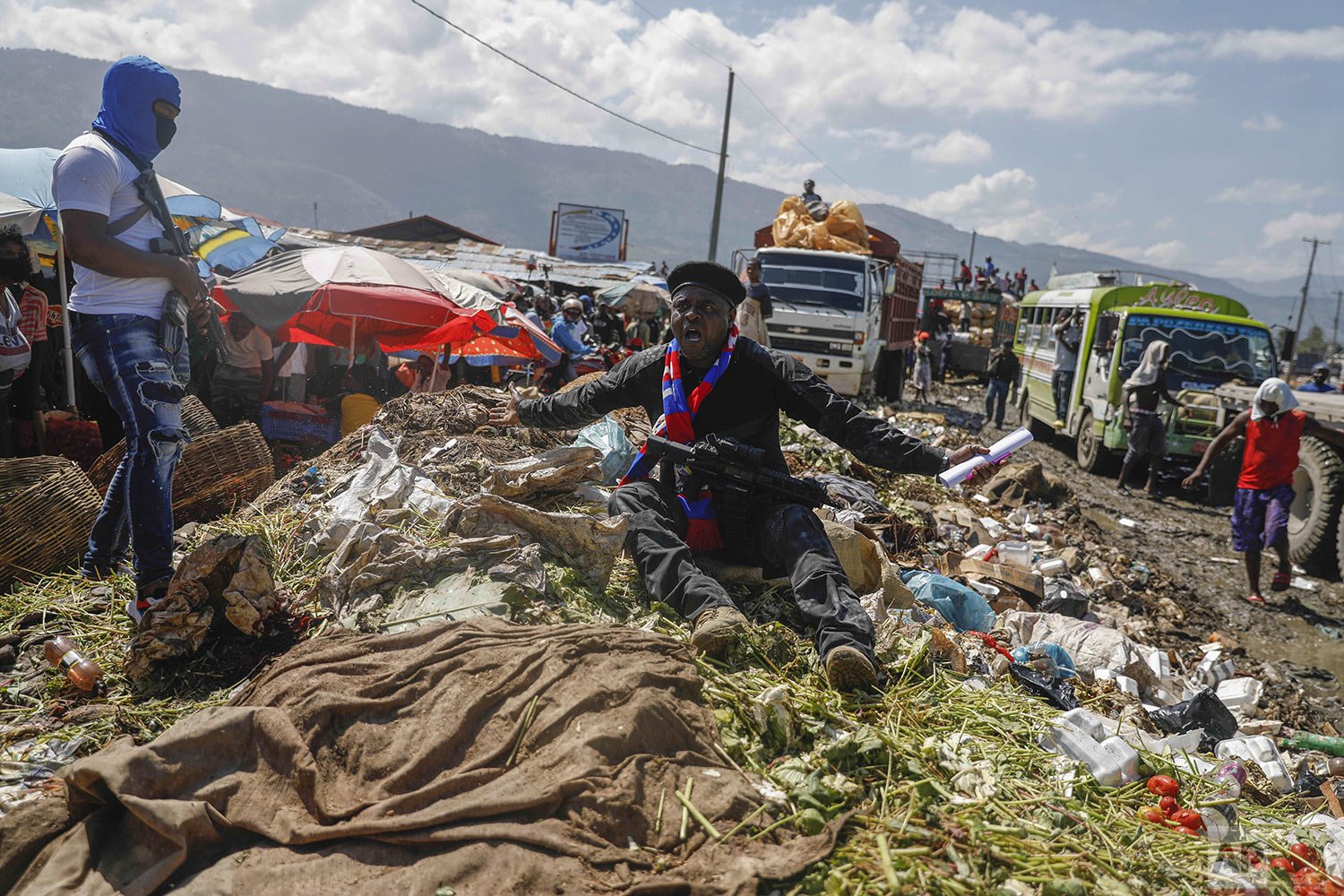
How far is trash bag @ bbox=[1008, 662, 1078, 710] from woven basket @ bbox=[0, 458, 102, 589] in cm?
469

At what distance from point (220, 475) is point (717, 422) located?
3.38m

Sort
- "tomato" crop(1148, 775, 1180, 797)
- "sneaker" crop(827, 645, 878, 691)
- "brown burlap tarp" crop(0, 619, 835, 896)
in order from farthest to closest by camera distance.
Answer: "sneaker" crop(827, 645, 878, 691)
"tomato" crop(1148, 775, 1180, 797)
"brown burlap tarp" crop(0, 619, 835, 896)

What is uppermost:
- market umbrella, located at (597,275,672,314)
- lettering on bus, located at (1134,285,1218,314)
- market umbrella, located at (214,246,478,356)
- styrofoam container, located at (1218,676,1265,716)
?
lettering on bus, located at (1134,285,1218,314)

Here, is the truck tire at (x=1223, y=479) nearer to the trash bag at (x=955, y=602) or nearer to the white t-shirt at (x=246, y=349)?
the trash bag at (x=955, y=602)

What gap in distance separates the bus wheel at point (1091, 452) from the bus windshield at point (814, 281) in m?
4.03

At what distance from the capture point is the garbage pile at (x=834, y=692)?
2570mm

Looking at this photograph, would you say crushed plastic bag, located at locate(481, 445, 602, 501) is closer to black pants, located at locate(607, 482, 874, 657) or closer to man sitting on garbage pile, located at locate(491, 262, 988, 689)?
man sitting on garbage pile, located at locate(491, 262, 988, 689)

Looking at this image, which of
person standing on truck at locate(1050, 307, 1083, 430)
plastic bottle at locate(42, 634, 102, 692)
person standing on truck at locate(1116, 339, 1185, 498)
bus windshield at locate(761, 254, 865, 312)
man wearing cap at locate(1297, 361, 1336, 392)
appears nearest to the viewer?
plastic bottle at locate(42, 634, 102, 692)

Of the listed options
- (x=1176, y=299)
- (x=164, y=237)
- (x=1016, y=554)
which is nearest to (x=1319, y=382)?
(x=1176, y=299)

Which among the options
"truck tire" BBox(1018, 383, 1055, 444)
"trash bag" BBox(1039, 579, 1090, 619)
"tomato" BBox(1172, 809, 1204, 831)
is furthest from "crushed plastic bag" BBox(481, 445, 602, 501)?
"truck tire" BBox(1018, 383, 1055, 444)

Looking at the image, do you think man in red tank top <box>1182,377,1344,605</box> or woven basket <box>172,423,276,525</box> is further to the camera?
man in red tank top <box>1182,377,1344,605</box>

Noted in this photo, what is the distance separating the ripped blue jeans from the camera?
11.0 feet

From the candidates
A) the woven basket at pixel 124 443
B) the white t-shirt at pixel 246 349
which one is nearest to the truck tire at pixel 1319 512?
the woven basket at pixel 124 443

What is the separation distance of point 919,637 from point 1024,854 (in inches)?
55.3
